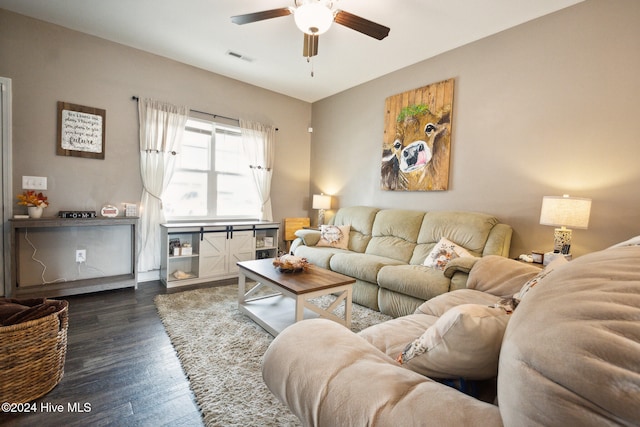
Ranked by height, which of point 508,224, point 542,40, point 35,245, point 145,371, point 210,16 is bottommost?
point 145,371

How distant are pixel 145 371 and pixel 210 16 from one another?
314 centimetres

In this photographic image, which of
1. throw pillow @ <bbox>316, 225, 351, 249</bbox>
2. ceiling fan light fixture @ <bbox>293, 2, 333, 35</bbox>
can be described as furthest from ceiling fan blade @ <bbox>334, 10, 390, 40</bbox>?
throw pillow @ <bbox>316, 225, 351, 249</bbox>

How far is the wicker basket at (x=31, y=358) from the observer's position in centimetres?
145

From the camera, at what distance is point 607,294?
1.62 ft

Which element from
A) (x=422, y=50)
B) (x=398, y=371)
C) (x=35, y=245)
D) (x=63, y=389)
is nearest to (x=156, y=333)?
(x=63, y=389)

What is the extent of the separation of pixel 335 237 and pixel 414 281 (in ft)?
5.12

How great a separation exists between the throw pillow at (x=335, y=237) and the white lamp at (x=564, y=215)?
2217 millimetres

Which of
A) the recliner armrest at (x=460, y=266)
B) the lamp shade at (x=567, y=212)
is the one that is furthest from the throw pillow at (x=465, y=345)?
the lamp shade at (x=567, y=212)

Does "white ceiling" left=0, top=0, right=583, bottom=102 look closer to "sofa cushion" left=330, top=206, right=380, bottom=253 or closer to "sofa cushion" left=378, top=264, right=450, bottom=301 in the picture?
"sofa cushion" left=330, top=206, right=380, bottom=253

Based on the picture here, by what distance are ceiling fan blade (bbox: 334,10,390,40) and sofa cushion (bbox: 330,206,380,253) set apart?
2.29 meters

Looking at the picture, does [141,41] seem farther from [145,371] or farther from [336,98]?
[145,371]

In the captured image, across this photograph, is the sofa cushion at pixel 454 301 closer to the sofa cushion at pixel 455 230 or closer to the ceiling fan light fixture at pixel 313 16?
the sofa cushion at pixel 455 230

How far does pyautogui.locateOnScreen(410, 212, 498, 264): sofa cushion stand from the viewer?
2791mm

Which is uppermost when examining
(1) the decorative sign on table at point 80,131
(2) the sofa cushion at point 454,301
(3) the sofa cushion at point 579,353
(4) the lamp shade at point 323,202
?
(1) the decorative sign on table at point 80,131
